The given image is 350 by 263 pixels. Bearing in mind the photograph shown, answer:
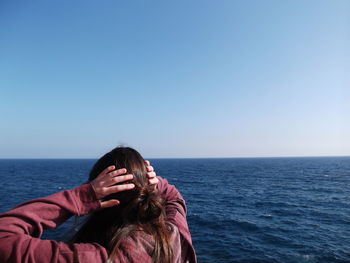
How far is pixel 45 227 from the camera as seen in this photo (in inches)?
60.6

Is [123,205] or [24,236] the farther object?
[123,205]

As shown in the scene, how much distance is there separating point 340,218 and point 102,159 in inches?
1297

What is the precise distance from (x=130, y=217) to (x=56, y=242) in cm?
55

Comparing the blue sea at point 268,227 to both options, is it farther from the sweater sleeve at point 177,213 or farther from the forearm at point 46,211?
the forearm at point 46,211

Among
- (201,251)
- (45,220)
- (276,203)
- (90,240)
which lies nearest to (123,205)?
(90,240)

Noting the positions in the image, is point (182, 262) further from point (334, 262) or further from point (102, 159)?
point (334, 262)

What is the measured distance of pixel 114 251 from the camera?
1407 millimetres

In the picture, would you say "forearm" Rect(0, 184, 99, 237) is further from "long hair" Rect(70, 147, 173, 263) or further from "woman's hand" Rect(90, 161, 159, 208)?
"long hair" Rect(70, 147, 173, 263)

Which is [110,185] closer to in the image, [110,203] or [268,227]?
[110,203]

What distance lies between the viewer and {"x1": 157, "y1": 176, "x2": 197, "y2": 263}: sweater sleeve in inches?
74.9

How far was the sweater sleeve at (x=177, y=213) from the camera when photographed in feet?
6.24

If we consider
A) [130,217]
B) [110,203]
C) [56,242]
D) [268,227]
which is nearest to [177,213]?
[130,217]

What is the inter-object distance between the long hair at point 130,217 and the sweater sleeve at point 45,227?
186mm

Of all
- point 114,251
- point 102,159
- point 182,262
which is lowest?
point 182,262
